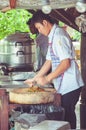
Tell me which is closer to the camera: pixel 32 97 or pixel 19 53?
pixel 32 97

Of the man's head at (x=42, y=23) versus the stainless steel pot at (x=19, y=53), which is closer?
the man's head at (x=42, y=23)

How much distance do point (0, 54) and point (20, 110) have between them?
3.71 metres

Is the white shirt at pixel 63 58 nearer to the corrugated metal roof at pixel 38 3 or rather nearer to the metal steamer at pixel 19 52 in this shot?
the corrugated metal roof at pixel 38 3

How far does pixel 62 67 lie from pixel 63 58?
92 millimetres

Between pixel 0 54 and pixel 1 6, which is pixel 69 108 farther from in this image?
pixel 0 54

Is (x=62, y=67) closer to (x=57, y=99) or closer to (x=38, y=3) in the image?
(x=57, y=99)

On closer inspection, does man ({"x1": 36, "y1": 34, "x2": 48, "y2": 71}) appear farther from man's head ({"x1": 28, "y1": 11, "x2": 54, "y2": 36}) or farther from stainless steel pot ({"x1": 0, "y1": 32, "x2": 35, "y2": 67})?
man's head ({"x1": 28, "y1": 11, "x2": 54, "y2": 36})

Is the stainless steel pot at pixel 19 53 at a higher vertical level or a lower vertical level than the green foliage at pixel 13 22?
lower

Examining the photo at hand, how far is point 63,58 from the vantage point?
4.17 m

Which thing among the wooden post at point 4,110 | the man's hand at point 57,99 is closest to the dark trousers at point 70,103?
the man's hand at point 57,99

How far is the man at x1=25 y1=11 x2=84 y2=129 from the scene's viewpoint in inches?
165

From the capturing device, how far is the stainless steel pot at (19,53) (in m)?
7.36

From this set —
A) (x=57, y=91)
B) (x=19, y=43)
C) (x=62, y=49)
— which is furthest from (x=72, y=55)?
(x=19, y=43)

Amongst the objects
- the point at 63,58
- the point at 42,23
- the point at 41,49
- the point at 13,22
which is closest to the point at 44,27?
the point at 42,23
